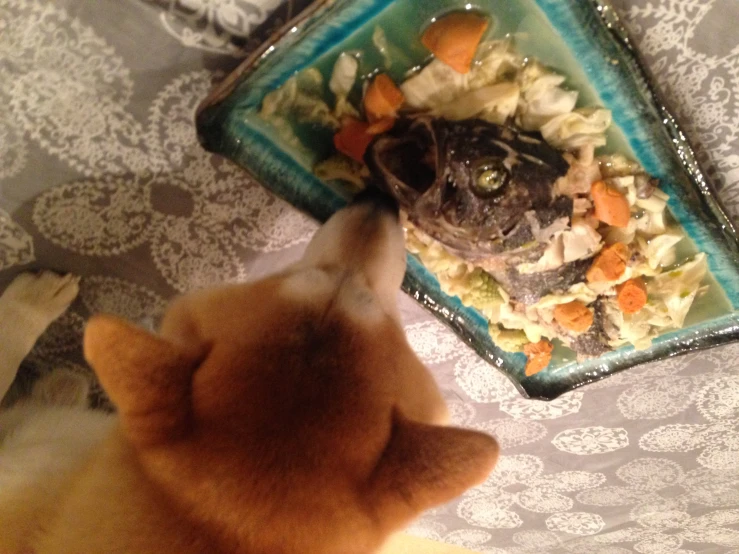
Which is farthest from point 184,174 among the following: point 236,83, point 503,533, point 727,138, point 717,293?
point 503,533

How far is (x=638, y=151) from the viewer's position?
705mm

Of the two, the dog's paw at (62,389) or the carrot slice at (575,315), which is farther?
the dog's paw at (62,389)

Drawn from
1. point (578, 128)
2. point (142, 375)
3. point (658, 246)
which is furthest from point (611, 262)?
point (142, 375)

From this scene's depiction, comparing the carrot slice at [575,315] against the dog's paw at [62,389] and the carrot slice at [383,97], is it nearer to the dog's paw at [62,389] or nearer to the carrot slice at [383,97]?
the carrot slice at [383,97]

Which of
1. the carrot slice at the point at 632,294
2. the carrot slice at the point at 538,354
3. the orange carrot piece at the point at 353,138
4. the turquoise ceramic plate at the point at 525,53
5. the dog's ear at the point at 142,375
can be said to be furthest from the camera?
the carrot slice at the point at 538,354

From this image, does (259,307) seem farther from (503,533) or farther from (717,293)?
(503,533)

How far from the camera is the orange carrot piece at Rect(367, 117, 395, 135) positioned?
70cm

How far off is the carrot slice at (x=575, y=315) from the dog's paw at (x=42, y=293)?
91 centimetres

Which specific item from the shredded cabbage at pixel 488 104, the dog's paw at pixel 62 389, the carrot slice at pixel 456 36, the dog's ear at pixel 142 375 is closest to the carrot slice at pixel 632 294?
the shredded cabbage at pixel 488 104

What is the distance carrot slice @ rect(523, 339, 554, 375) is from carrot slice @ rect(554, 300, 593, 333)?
0.35ft

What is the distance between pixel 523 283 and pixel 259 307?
1.58ft

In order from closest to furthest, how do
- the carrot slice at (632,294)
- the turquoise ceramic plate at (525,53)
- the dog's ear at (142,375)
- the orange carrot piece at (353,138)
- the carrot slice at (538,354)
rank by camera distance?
1. the dog's ear at (142,375)
2. the turquoise ceramic plate at (525,53)
3. the orange carrot piece at (353,138)
4. the carrot slice at (632,294)
5. the carrot slice at (538,354)

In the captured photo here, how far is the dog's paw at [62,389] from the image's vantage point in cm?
105

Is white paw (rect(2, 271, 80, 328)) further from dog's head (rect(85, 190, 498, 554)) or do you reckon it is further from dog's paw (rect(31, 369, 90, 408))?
dog's head (rect(85, 190, 498, 554))
